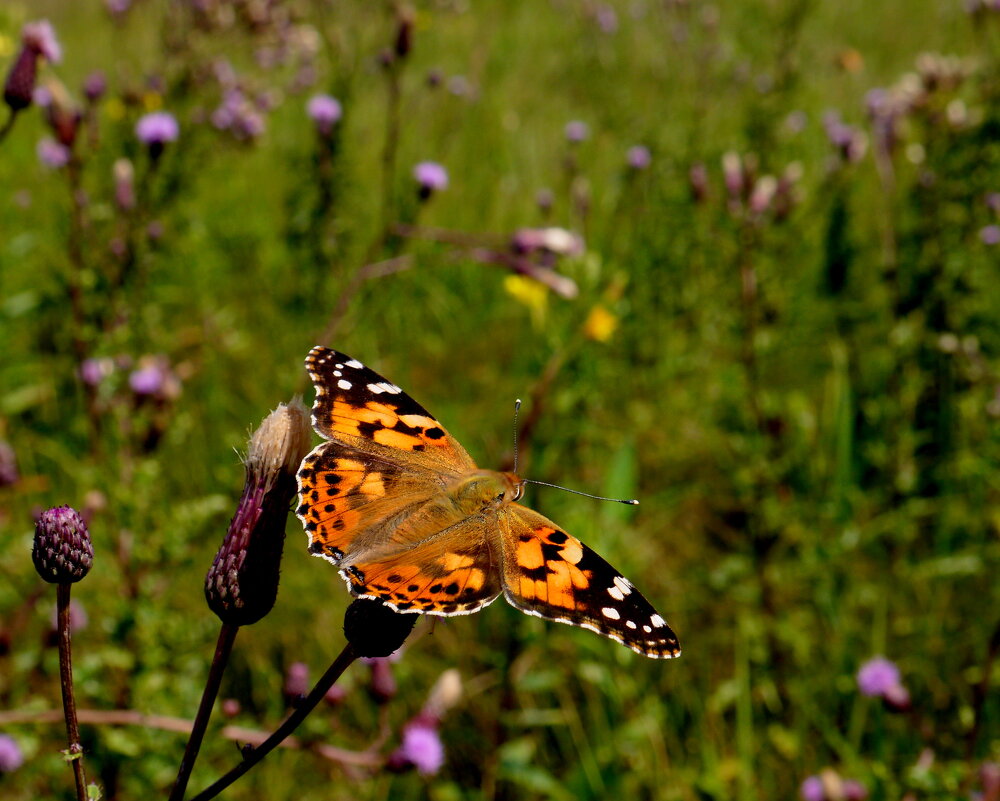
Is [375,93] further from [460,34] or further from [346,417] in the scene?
[346,417]

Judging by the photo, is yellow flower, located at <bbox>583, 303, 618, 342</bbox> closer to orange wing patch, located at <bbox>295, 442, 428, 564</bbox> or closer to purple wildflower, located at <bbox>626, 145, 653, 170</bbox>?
orange wing patch, located at <bbox>295, 442, 428, 564</bbox>

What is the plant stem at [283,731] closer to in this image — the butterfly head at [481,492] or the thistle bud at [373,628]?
the thistle bud at [373,628]

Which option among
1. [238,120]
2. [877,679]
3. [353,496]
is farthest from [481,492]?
[238,120]

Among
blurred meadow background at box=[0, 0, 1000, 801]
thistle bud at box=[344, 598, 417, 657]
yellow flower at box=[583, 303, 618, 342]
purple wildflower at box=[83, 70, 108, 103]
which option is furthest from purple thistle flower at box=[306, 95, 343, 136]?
thistle bud at box=[344, 598, 417, 657]

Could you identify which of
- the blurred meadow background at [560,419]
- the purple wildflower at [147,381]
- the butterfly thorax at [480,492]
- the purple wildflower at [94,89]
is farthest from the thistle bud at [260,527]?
the purple wildflower at [94,89]

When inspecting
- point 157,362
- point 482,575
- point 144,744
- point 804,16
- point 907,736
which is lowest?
point 907,736

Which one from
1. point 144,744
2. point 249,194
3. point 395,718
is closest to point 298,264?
point 249,194
